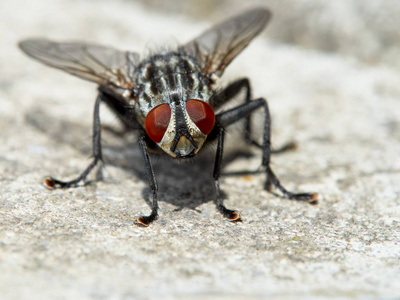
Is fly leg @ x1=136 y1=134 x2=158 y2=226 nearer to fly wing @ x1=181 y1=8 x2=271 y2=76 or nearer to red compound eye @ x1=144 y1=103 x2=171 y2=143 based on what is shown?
red compound eye @ x1=144 y1=103 x2=171 y2=143

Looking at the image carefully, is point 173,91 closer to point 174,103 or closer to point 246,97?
point 174,103

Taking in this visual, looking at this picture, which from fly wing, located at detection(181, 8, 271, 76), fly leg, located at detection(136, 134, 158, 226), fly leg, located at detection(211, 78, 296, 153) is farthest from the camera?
fly wing, located at detection(181, 8, 271, 76)

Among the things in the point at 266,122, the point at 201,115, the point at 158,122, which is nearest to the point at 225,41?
the point at 266,122

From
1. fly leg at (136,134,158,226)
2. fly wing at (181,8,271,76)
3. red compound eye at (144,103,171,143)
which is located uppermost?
fly wing at (181,8,271,76)

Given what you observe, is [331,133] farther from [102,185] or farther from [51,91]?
[51,91]

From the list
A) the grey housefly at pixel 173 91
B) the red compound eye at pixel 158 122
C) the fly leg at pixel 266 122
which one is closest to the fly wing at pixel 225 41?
the grey housefly at pixel 173 91

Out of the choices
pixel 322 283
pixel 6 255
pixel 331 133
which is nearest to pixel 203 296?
pixel 322 283

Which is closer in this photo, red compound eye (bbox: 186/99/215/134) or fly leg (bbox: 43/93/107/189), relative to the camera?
red compound eye (bbox: 186/99/215/134)

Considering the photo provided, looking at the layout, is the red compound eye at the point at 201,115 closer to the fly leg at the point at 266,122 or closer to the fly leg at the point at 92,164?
the fly leg at the point at 266,122

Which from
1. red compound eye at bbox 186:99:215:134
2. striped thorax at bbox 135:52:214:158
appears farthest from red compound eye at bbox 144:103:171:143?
red compound eye at bbox 186:99:215:134
